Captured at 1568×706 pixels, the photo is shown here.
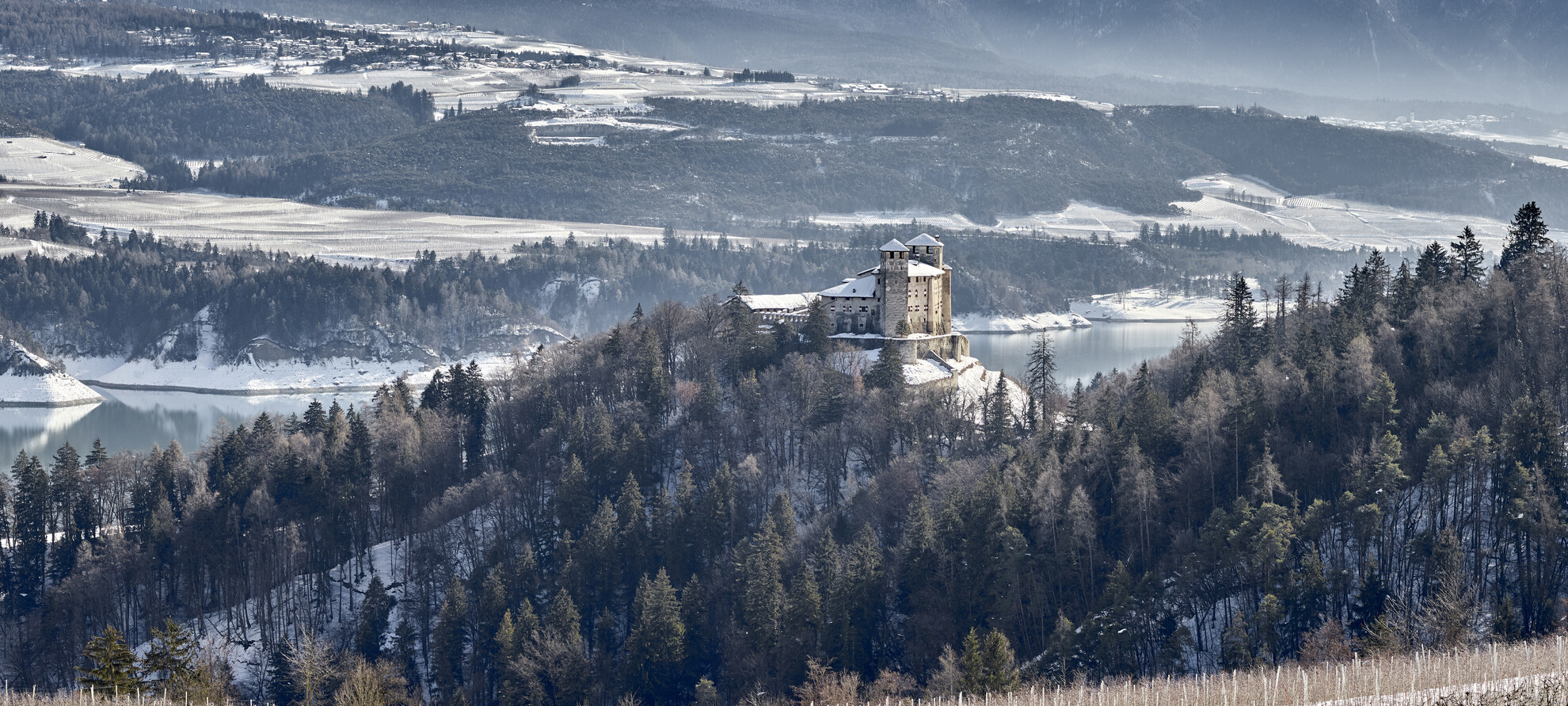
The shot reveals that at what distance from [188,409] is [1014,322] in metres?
78.0

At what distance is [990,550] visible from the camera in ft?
201

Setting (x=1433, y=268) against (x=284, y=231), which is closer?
(x=1433, y=268)

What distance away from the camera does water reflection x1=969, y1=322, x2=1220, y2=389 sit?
122 m

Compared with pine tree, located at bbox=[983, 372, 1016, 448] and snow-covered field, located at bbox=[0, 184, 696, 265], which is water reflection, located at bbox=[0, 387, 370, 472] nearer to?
snow-covered field, located at bbox=[0, 184, 696, 265]

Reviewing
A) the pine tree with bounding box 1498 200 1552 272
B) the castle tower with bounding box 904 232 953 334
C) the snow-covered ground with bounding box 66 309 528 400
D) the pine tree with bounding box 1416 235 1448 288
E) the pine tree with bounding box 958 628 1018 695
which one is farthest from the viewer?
the snow-covered ground with bounding box 66 309 528 400

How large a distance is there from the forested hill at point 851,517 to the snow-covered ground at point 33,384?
177 feet

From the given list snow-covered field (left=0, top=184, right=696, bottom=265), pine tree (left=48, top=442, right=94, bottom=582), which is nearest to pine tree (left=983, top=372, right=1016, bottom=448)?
pine tree (left=48, top=442, right=94, bottom=582)

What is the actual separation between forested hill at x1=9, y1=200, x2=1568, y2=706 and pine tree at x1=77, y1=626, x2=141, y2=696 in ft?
10.7

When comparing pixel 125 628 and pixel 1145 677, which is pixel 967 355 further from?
pixel 125 628

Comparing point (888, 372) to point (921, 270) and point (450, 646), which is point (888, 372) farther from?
point (450, 646)

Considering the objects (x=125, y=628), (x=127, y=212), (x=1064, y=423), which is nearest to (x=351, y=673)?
(x=125, y=628)

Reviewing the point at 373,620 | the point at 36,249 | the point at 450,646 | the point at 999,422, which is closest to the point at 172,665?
the point at 450,646

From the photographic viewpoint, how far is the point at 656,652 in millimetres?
62062

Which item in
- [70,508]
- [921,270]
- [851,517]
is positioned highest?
[921,270]
